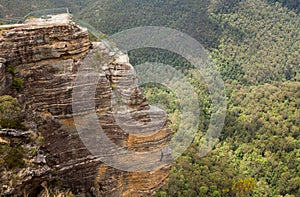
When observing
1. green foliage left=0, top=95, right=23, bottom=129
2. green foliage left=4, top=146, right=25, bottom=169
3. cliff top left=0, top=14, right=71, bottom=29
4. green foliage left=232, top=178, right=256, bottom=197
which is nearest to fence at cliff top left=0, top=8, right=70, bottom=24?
cliff top left=0, top=14, right=71, bottom=29

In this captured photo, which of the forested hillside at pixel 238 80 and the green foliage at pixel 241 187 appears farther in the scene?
the forested hillside at pixel 238 80

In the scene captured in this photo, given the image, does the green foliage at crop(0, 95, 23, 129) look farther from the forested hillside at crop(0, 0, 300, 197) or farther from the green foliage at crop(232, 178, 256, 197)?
the green foliage at crop(232, 178, 256, 197)

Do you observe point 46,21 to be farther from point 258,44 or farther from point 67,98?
point 258,44

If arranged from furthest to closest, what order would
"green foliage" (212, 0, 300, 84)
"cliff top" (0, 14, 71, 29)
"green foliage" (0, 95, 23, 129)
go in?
"green foliage" (212, 0, 300, 84), "cliff top" (0, 14, 71, 29), "green foliage" (0, 95, 23, 129)

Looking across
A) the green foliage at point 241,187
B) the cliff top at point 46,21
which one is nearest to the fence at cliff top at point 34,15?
the cliff top at point 46,21

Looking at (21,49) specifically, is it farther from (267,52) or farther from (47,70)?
(267,52)

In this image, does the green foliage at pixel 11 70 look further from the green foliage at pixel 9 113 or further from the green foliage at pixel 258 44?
the green foliage at pixel 258 44
